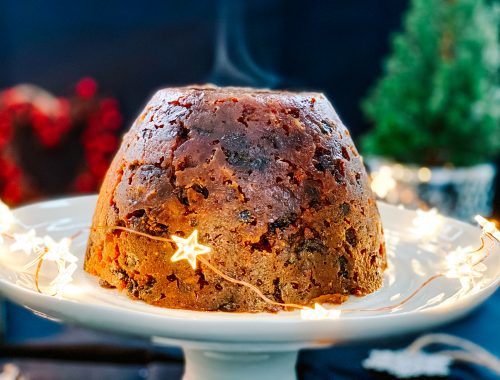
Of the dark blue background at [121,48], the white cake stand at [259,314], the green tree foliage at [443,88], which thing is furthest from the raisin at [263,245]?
the dark blue background at [121,48]

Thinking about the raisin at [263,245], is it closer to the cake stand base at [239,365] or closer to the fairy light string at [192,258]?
the fairy light string at [192,258]

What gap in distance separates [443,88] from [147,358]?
1950mm

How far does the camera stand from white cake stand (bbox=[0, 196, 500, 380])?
0.78 meters

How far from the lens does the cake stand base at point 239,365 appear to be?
1101 millimetres

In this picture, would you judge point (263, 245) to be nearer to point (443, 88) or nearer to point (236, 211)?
point (236, 211)

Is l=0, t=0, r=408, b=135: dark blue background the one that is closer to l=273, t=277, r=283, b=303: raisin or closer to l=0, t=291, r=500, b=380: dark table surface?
l=0, t=291, r=500, b=380: dark table surface

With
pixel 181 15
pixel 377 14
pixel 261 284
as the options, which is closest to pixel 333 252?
pixel 261 284

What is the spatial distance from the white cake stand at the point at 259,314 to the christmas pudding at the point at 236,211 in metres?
0.05

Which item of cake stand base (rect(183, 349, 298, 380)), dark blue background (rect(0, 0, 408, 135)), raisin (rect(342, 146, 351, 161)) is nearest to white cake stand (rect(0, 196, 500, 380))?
cake stand base (rect(183, 349, 298, 380))

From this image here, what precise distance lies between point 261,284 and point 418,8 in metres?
2.45

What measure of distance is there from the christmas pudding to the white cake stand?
46 millimetres

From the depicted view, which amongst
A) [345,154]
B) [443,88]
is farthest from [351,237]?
[443,88]

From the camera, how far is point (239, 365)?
1.11 metres

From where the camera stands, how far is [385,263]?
1.24 m
